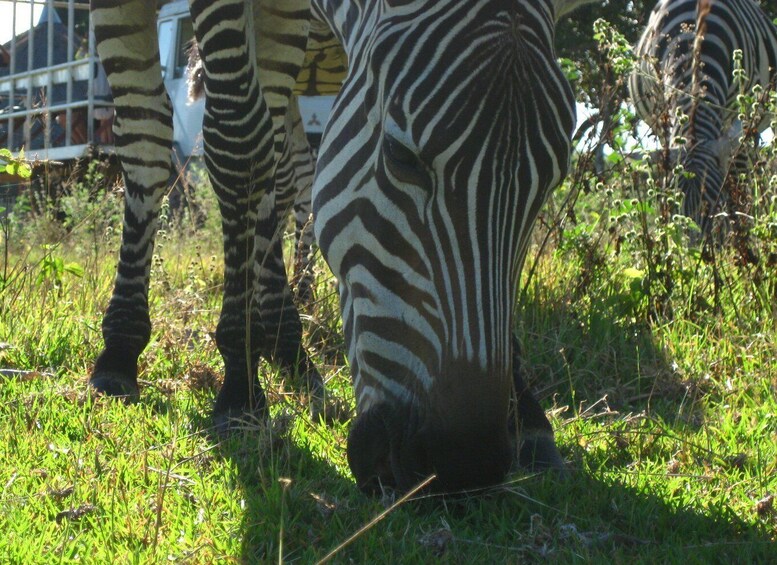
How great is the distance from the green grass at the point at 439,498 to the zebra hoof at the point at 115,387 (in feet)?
0.21

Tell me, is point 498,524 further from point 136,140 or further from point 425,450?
point 136,140

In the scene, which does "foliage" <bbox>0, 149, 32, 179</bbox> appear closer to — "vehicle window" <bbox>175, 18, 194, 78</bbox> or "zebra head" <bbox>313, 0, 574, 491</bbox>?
"zebra head" <bbox>313, 0, 574, 491</bbox>

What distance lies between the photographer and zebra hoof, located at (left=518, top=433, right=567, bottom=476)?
2760mm

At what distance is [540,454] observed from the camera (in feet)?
9.26

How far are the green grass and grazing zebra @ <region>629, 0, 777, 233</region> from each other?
30.7 inches

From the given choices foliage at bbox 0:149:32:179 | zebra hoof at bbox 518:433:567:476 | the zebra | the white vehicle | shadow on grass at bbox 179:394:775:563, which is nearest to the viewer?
shadow on grass at bbox 179:394:775:563

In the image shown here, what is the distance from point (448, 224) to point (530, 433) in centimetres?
109

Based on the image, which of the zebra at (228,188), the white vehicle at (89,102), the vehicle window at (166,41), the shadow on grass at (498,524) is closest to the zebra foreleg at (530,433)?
the shadow on grass at (498,524)

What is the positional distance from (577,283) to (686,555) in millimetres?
2729

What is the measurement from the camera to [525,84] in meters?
2.06

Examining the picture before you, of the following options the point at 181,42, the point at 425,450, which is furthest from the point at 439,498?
the point at 181,42

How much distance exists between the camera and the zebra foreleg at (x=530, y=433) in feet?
9.14

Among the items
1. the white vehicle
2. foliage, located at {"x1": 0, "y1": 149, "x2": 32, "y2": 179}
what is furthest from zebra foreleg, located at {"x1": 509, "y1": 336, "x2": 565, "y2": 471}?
the white vehicle

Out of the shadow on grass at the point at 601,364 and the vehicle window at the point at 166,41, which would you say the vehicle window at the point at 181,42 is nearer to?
the vehicle window at the point at 166,41
